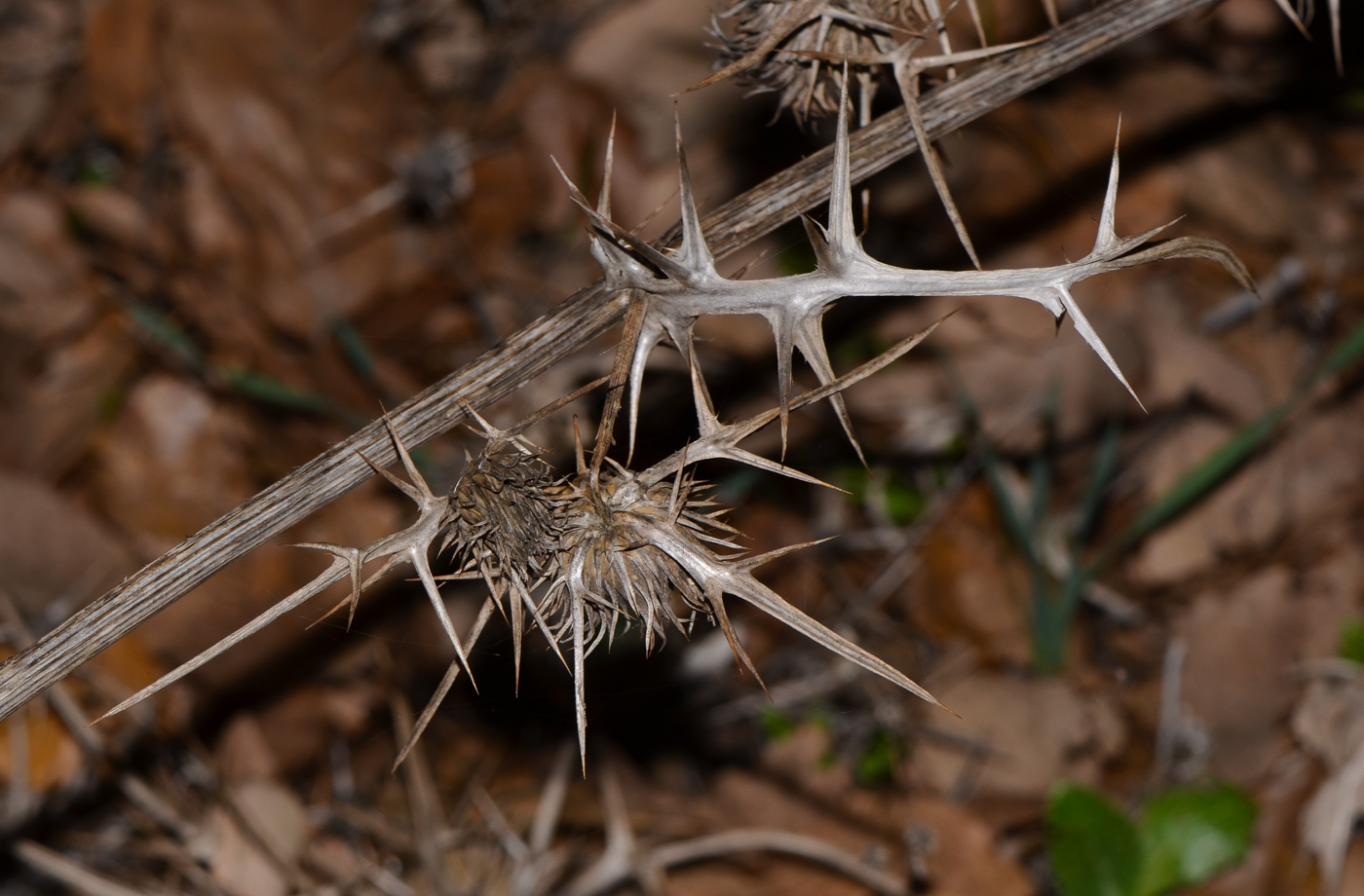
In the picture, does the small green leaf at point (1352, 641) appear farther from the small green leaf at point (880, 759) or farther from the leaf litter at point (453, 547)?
the small green leaf at point (880, 759)

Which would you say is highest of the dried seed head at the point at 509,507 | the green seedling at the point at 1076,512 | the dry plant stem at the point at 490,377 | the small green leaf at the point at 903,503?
the dry plant stem at the point at 490,377

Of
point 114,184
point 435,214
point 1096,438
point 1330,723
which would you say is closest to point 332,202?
point 435,214

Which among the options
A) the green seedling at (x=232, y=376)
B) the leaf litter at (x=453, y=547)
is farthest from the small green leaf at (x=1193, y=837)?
the green seedling at (x=232, y=376)

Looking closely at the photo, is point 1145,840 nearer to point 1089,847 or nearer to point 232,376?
point 1089,847

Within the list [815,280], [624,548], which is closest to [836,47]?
[815,280]

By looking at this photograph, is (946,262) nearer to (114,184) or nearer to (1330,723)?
(1330,723)

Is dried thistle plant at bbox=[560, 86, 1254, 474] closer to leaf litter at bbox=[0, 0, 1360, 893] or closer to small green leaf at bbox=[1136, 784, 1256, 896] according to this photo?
leaf litter at bbox=[0, 0, 1360, 893]
